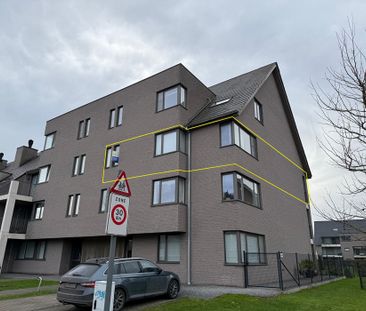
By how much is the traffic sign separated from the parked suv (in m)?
4.16

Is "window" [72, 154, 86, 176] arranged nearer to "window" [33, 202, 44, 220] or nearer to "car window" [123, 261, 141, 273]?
"window" [33, 202, 44, 220]

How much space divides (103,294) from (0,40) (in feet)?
36.8

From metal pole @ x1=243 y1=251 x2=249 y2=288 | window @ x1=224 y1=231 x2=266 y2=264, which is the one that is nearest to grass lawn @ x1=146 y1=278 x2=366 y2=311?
metal pole @ x1=243 y1=251 x2=249 y2=288

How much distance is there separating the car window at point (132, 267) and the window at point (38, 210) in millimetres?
16305

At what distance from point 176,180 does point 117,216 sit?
36.0 feet

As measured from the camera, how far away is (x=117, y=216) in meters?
5.67

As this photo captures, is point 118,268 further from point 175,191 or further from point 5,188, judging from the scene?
point 5,188

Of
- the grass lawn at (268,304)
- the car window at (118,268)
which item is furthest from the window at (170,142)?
the grass lawn at (268,304)

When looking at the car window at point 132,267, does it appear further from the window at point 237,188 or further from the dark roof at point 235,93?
the dark roof at point 235,93

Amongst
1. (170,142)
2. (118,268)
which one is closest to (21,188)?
(170,142)

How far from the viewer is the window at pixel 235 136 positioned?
16.2 metres

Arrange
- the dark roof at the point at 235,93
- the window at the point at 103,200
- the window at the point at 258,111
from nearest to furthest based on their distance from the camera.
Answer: the dark roof at the point at 235,93, the window at the point at 103,200, the window at the point at 258,111

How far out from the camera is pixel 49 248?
74.9 ft

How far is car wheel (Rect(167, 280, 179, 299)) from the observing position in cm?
1109
